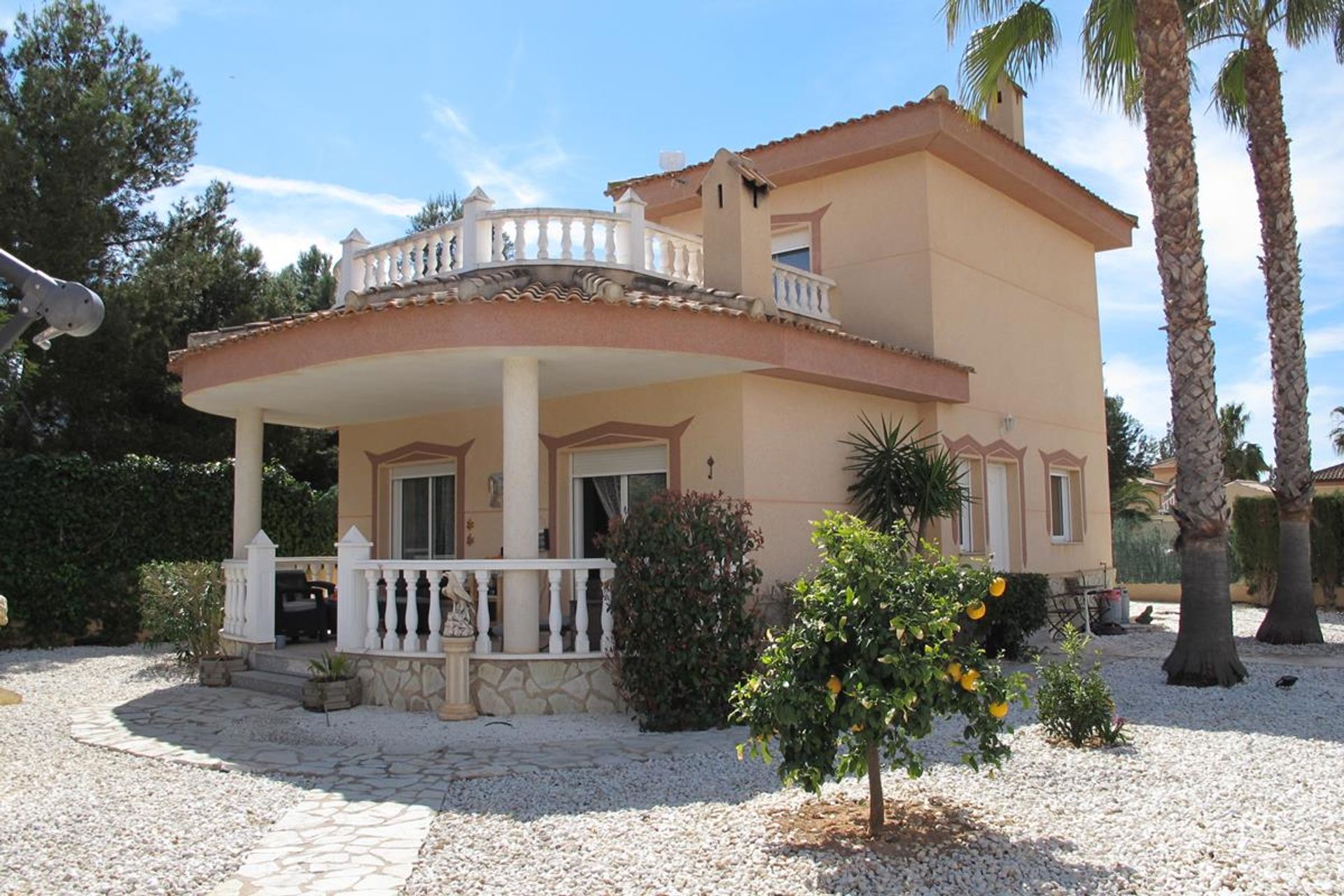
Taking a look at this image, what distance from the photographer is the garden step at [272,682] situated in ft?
34.8

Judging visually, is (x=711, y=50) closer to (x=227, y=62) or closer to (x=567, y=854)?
(x=227, y=62)

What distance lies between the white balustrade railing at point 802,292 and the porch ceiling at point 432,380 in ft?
7.88

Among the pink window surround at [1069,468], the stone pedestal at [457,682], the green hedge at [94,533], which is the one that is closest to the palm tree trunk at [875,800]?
the stone pedestal at [457,682]

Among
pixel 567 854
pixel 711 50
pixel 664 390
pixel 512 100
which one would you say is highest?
pixel 711 50

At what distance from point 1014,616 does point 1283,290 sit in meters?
6.43

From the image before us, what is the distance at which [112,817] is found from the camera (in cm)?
646

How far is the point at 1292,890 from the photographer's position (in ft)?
15.8

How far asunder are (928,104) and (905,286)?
240cm

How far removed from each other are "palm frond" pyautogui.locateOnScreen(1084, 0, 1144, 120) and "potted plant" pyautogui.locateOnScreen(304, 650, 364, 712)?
10.7 m

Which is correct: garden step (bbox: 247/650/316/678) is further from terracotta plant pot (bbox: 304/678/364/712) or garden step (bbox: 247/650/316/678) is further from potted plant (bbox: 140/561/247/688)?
terracotta plant pot (bbox: 304/678/364/712)

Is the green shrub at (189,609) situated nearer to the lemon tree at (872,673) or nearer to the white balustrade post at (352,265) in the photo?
the white balustrade post at (352,265)

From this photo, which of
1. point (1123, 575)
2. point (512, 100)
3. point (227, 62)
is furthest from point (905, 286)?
point (1123, 575)

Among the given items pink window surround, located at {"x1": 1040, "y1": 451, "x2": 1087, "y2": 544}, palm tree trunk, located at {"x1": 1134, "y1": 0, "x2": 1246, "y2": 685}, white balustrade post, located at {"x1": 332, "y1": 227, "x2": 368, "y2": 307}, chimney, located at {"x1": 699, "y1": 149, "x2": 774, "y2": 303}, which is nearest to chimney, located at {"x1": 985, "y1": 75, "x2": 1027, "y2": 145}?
pink window surround, located at {"x1": 1040, "y1": 451, "x2": 1087, "y2": 544}

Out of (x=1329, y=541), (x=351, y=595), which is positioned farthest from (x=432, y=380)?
(x=1329, y=541)
